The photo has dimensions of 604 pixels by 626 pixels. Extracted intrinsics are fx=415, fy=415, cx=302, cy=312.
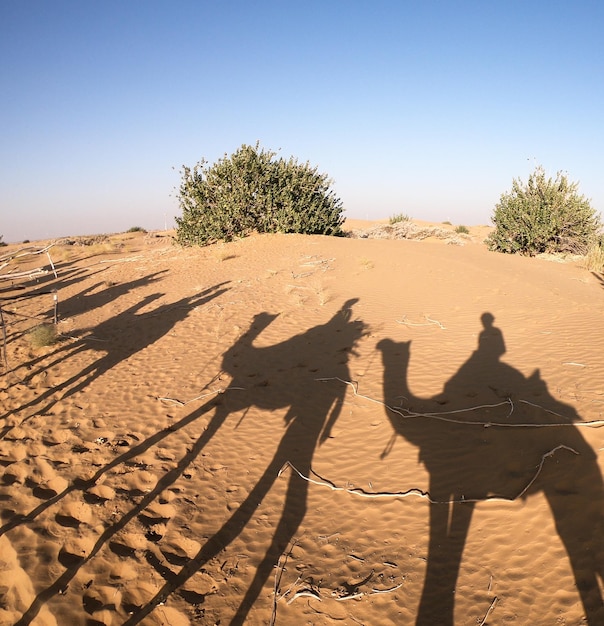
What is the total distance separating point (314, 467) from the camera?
14.9 ft

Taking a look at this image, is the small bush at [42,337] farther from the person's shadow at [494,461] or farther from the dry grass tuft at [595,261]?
the dry grass tuft at [595,261]

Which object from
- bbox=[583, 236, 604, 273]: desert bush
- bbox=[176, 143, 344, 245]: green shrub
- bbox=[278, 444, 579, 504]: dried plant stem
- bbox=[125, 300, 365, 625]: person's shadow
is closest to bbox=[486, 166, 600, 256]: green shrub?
bbox=[583, 236, 604, 273]: desert bush

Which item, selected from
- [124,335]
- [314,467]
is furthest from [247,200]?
[314,467]

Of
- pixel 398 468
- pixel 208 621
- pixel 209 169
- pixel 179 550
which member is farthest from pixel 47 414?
pixel 209 169

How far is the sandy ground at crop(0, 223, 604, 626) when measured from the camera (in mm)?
2969

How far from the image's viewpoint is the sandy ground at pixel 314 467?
9.74 feet

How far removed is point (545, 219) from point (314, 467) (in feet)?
59.1

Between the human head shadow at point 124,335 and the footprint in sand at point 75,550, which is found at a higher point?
the human head shadow at point 124,335

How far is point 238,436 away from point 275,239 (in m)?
13.0

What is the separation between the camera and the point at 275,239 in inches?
687

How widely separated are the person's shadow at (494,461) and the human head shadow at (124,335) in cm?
501

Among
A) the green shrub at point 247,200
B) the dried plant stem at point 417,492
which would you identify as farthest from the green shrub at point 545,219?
the dried plant stem at point 417,492

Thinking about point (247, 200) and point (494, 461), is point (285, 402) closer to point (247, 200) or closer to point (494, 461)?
point (494, 461)

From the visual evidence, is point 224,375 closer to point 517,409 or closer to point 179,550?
point 179,550
